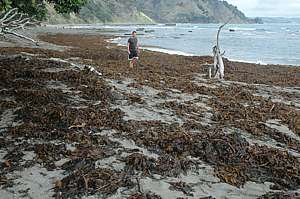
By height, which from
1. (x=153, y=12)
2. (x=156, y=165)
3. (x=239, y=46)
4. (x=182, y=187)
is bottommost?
(x=239, y=46)

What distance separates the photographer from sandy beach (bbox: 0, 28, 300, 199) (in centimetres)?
658

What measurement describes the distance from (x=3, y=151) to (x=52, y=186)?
160 cm

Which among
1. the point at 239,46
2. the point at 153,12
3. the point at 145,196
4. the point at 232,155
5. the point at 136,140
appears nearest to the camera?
the point at 145,196

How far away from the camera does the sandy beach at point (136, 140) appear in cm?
658

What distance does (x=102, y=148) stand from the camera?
764cm

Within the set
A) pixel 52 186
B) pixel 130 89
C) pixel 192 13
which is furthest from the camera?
pixel 192 13

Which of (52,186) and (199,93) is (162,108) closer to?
(199,93)

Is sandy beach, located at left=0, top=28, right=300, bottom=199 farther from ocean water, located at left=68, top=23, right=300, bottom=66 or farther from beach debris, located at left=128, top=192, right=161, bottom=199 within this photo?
ocean water, located at left=68, top=23, right=300, bottom=66

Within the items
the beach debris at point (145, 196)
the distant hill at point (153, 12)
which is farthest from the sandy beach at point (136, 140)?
the distant hill at point (153, 12)

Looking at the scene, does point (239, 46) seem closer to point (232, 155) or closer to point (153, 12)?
point (232, 155)

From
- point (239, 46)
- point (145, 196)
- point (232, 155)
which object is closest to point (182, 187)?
point (145, 196)

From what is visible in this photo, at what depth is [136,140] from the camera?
8062 millimetres

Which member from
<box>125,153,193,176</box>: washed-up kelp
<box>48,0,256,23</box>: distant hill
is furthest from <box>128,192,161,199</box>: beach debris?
<box>48,0,256,23</box>: distant hill

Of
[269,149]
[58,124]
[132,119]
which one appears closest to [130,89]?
[132,119]
